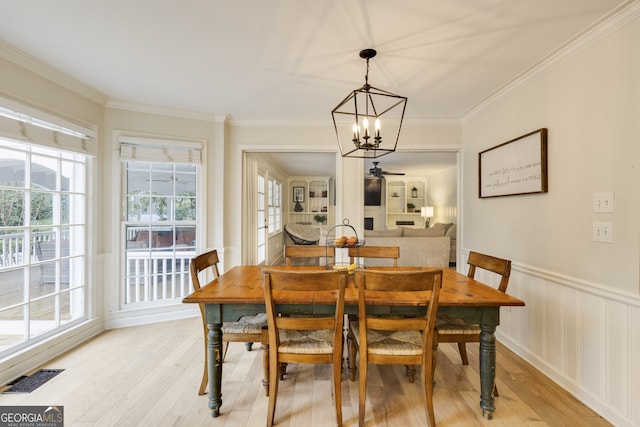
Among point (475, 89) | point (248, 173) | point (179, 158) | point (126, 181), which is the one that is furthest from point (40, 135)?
point (475, 89)

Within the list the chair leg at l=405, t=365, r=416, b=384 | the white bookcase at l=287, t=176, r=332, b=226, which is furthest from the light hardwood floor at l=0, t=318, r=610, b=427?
the white bookcase at l=287, t=176, r=332, b=226

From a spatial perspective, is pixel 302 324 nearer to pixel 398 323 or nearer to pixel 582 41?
pixel 398 323

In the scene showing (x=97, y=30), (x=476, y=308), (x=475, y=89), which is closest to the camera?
(x=476, y=308)

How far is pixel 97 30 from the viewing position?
1.91 metres

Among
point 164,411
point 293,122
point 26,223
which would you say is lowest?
point 164,411

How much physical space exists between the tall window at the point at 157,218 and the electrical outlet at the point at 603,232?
3578mm

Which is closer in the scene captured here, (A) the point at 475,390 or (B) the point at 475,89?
(A) the point at 475,390

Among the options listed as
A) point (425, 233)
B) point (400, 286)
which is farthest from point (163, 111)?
point (425, 233)

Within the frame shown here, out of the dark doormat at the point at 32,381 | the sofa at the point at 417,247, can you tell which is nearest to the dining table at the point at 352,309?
the dark doormat at the point at 32,381

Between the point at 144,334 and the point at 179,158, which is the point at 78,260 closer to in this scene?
the point at 144,334

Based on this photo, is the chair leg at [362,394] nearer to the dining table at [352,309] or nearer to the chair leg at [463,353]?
the dining table at [352,309]

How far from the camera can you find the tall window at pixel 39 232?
2232 millimetres

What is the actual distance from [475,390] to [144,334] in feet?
9.80

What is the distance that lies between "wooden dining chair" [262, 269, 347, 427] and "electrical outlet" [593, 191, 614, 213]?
166 cm
